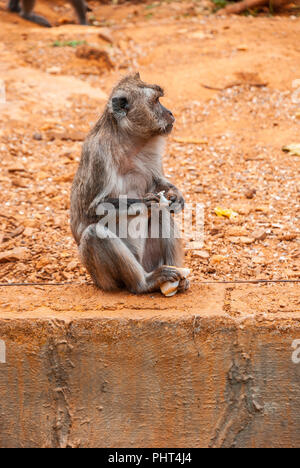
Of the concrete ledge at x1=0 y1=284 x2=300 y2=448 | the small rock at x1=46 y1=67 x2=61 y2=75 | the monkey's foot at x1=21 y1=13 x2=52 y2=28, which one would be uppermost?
the monkey's foot at x1=21 y1=13 x2=52 y2=28

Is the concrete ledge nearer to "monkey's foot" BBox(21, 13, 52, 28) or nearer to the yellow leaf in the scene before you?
the yellow leaf

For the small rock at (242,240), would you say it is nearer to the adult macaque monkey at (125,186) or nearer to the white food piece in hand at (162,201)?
the adult macaque monkey at (125,186)

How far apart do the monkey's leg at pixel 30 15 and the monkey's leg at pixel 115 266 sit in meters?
10.5

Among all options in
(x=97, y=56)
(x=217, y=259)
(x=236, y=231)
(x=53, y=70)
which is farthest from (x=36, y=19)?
(x=217, y=259)

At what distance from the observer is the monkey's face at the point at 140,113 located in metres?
5.01

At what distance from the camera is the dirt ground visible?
6.58m

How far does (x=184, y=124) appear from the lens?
32.4 feet

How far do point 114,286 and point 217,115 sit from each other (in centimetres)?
550

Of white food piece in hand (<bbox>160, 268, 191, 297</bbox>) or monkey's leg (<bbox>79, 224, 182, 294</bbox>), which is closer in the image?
monkey's leg (<bbox>79, 224, 182, 294</bbox>)

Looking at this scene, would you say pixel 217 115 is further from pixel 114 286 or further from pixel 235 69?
pixel 114 286

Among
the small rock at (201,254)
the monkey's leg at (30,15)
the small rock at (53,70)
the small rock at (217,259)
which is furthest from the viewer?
the monkey's leg at (30,15)

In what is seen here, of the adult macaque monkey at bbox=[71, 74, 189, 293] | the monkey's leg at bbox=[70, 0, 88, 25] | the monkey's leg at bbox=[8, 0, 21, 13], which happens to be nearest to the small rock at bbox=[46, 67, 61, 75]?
the monkey's leg at bbox=[70, 0, 88, 25]

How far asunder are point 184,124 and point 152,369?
5589mm

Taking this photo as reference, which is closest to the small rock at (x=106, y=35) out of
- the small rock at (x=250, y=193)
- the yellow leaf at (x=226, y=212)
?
the small rock at (x=250, y=193)
